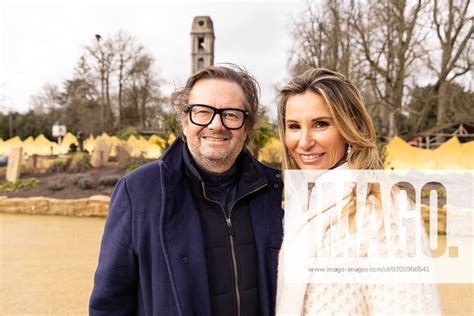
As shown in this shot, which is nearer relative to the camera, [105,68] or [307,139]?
[307,139]

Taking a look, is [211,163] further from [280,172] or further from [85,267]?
[85,267]

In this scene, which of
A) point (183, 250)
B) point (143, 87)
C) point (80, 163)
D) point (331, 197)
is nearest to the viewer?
point (331, 197)

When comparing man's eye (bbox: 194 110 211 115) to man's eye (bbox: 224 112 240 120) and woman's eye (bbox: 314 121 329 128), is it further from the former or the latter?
woman's eye (bbox: 314 121 329 128)

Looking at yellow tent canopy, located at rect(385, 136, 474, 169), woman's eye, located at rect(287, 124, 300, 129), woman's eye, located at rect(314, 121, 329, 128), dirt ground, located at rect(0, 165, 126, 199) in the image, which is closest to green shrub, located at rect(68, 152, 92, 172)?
dirt ground, located at rect(0, 165, 126, 199)

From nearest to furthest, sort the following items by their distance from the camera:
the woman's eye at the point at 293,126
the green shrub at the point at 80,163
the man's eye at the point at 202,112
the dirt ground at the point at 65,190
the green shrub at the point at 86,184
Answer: the woman's eye at the point at 293,126 → the man's eye at the point at 202,112 → the dirt ground at the point at 65,190 → the green shrub at the point at 86,184 → the green shrub at the point at 80,163

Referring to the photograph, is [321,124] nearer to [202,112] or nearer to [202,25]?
[202,112]

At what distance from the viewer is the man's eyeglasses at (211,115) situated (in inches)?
59.4

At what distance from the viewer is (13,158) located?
10156 mm

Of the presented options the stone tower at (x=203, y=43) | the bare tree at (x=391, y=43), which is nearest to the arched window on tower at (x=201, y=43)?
the stone tower at (x=203, y=43)

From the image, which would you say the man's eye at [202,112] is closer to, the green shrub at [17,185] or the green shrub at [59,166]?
the green shrub at [17,185]

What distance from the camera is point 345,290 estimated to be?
45.3 inches

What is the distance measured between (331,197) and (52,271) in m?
4.34

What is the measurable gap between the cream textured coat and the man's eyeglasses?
1.50 ft

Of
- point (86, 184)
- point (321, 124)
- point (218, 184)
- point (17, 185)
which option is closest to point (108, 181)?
point (86, 184)
